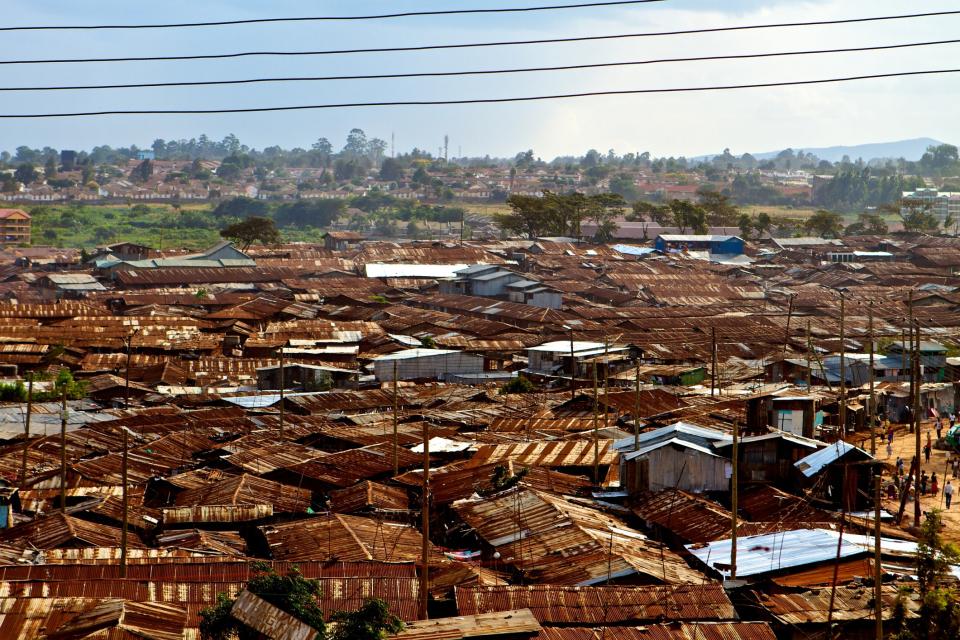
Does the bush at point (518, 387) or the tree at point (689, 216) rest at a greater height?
the tree at point (689, 216)

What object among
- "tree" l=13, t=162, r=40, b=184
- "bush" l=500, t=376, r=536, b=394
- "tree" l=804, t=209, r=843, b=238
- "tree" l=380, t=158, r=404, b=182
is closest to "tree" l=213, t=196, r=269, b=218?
"tree" l=13, t=162, r=40, b=184

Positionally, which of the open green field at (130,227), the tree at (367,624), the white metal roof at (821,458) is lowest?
the open green field at (130,227)

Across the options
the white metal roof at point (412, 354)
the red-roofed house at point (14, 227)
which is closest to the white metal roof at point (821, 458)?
the white metal roof at point (412, 354)

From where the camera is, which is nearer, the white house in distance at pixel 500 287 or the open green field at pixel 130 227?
the white house in distance at pixel 500 287

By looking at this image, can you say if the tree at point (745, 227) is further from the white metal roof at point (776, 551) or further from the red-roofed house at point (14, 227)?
the white metal roof at point (776, 551)

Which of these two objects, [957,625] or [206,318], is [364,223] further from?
[957,625]

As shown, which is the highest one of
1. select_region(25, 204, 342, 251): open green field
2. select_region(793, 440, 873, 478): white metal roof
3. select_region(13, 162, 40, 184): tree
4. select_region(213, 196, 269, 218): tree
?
select_region(13, 162, 40, 184): tree

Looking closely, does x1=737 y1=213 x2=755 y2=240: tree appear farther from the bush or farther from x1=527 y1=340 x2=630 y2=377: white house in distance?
the bush
